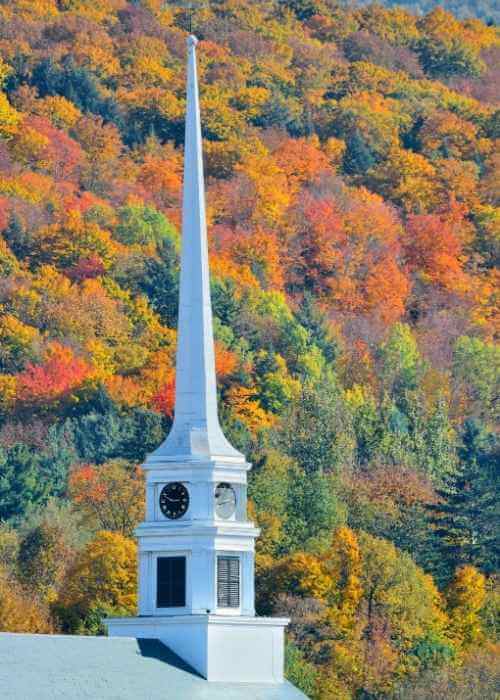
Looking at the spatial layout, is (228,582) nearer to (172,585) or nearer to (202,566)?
(202,566)

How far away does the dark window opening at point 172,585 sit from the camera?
269 feet

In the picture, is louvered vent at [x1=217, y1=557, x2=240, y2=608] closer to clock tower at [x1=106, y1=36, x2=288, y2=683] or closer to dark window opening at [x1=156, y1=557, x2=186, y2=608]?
clock tower at [x1=106, y1=36, x2=288, y2=683]

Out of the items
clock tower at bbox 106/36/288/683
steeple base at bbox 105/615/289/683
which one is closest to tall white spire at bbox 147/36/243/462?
clock tower at bbox 106/36/288/683

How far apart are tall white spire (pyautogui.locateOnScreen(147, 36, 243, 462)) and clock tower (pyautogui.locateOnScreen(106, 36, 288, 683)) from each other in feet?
0.95

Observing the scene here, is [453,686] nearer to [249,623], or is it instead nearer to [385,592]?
[385,592]

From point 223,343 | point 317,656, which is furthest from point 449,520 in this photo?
point 223,343

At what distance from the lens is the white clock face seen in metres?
82.6

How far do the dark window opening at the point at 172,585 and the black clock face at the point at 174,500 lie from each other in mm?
1035

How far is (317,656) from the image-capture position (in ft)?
408

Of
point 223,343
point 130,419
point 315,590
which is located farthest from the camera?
point 223,343

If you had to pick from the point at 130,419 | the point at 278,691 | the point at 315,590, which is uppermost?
the point at 130,419

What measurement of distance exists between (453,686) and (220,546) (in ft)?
123

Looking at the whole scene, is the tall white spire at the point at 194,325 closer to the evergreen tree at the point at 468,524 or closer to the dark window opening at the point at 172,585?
the dark window opening at the point at 172,585

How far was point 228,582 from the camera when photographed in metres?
82.4
